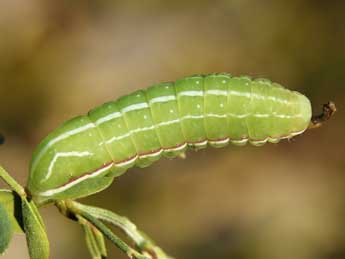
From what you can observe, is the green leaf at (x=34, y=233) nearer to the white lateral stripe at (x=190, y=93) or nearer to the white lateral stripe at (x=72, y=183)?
the white lateral stripe at (x=72, y=183)

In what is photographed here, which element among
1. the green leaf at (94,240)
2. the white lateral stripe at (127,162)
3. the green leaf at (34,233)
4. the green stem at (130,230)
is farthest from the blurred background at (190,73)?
the green leaf at (34,233)

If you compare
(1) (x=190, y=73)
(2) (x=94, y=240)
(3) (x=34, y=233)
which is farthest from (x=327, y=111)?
(1) (x=190, y=73)

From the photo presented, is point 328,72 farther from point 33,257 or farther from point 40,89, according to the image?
point 33,257

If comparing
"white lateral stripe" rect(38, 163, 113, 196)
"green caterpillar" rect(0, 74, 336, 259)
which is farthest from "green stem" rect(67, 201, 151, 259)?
"white lateral stripe" rect(38, 163, 113, 196)

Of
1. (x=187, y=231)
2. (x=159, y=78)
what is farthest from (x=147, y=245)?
(x=159, y=78)

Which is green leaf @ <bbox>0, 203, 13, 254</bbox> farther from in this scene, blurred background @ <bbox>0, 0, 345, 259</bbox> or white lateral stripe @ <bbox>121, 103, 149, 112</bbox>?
blurred background @ <bbox>0, 0, 345, 259</bbox>

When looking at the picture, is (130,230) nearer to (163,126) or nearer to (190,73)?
(163,126)
